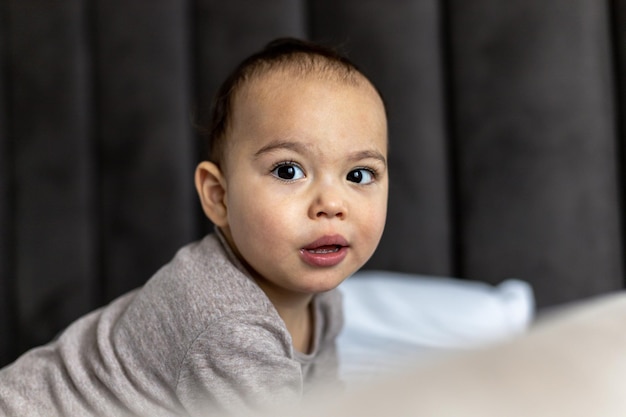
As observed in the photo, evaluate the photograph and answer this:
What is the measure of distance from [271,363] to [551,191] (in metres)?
0.92

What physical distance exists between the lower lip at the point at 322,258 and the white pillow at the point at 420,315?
36 centimetres

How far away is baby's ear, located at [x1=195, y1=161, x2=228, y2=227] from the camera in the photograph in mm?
901

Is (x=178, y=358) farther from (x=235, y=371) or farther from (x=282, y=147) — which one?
(x=282, y=147)

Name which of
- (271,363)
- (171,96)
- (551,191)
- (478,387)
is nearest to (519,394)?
(478,387)

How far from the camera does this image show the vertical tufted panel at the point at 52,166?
1.64m

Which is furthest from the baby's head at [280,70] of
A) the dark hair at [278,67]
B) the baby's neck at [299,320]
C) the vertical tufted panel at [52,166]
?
the vertical tufted panel at [52,166]

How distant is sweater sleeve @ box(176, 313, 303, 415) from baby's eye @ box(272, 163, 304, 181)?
16cm

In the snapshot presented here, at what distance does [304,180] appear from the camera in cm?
79

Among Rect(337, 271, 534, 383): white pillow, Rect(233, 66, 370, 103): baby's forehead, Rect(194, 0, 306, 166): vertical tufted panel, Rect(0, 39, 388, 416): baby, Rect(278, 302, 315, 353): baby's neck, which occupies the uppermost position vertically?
Rect(194, 0, 306, 166): vertical tufted panel

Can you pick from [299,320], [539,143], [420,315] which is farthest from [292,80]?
[539,143]

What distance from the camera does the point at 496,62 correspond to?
1.48 metres

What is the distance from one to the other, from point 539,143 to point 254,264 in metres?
0.86

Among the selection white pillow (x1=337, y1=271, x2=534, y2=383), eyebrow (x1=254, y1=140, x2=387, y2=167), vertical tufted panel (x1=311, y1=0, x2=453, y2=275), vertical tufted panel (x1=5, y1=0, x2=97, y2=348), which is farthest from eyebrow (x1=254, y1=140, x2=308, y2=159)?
vertical tufted panel (x1=5, y1=0, x2=97, y2=348)

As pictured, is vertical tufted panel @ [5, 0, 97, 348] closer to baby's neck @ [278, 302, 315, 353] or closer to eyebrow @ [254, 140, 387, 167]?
baby's neck @ [278, 302, 315, 353]
